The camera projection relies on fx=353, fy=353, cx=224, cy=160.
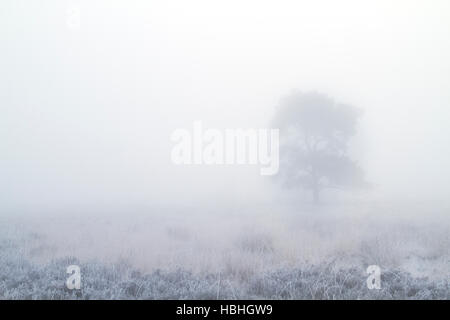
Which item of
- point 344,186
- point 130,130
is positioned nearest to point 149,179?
point 130,130

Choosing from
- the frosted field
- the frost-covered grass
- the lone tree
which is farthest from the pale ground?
the lone tree

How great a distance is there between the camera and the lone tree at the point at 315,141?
2288 centimetres

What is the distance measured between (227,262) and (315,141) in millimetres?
17087

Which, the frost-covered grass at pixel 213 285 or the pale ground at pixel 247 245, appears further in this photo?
the pale ground at pixel 247 245

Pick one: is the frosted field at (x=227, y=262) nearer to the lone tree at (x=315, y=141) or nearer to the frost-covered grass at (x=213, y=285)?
the frost-covered grass at (x=213, y=285)

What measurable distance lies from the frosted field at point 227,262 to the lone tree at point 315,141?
9249 mm

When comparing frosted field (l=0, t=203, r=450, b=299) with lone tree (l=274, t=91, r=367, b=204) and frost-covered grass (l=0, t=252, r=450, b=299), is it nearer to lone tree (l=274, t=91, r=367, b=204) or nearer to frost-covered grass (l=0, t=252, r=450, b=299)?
frost-covered grass (l=0, t=252, r=450, b=299)

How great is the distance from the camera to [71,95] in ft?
296

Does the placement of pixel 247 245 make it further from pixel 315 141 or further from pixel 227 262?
pixel 315 141

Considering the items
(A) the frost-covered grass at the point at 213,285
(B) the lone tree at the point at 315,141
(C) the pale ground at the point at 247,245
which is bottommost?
(C) the pale ground at the point at 247,245

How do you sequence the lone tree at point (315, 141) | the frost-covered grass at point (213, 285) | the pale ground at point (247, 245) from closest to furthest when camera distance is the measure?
the frost-covered grass at point (213, 285) → the pale ground at point (247, 245) → the lone tree at point (315, 141)

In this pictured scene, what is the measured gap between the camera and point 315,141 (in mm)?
23484

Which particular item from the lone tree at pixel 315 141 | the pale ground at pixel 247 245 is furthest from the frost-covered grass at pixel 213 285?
the lone tree at pixel 315 141

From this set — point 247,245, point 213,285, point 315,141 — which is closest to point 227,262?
point 213,285
